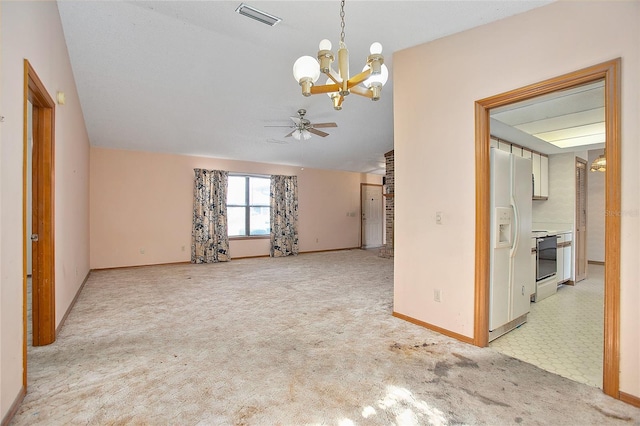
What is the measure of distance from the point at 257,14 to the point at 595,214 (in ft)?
24.5

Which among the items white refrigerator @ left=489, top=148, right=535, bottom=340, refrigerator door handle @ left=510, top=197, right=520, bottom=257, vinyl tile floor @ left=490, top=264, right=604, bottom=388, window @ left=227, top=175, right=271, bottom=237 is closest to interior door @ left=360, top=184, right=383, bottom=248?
window @ left=227, top=175, right=271, bottom=237

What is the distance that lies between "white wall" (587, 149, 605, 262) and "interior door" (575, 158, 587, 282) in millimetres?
1542

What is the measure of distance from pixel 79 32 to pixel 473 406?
4642mm

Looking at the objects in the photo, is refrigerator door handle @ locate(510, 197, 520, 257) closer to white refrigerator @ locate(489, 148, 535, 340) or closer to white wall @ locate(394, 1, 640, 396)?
white refrigerator @ locate(489, 148, 535, 340)

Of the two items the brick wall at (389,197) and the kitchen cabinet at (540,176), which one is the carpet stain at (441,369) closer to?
the kitchen cabinet at (540,176)

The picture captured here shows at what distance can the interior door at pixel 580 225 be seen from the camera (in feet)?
15.6

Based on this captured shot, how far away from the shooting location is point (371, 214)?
9.66 metres

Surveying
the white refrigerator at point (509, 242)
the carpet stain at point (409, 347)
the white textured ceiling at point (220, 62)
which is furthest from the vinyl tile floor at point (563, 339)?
the white textured ceiling at point (220, 62)

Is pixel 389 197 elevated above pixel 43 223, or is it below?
above

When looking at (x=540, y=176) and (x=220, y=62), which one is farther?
(x=540, y=176)

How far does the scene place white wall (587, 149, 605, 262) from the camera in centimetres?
612

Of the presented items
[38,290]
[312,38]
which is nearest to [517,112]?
[312,38]

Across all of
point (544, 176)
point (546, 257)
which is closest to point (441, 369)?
point (546, 257)

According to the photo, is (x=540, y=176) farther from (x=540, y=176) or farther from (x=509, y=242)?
(x=509, y=242)
